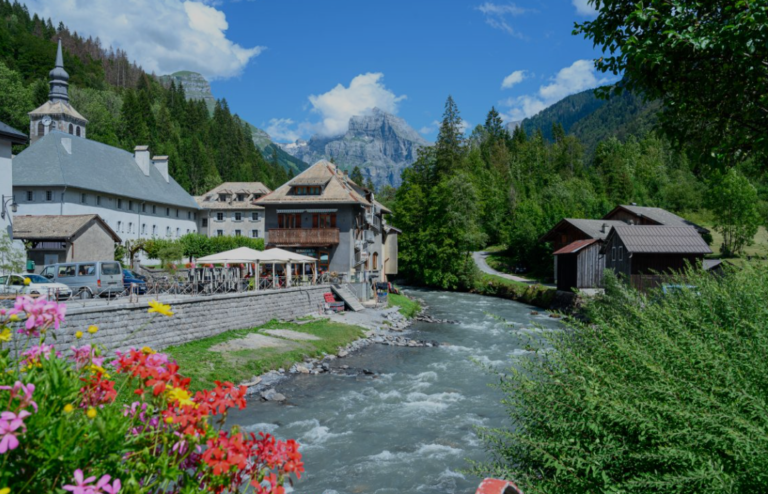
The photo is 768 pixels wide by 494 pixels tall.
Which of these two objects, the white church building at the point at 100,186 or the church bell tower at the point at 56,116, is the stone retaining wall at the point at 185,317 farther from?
the church bell tower at the point at 56,116

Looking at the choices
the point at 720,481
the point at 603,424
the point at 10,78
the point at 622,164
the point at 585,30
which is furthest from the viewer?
the point at 622,164

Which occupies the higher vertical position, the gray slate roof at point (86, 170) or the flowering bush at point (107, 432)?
the gray slate roof at point (86, 170)

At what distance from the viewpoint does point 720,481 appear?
345 cm

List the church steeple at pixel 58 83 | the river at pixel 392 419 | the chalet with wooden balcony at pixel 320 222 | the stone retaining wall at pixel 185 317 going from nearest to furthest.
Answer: the river at pixel 392 419, the stone retaining wall at pixel 185 317, the chalet with wooden balcony at pixel 320 222, the church steeple at pixel 58 83

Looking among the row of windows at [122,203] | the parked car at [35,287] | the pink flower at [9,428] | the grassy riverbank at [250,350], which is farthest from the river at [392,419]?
the row of windows at [122,203]

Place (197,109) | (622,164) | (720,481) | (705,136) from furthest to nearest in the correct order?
1. (197,109)
2. (622,164)
3. (705,136)
4. (720,481)

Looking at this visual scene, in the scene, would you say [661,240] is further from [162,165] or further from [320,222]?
[162,165]

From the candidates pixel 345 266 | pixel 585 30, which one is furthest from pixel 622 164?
pixel 585 30

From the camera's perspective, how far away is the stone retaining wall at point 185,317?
17609mm

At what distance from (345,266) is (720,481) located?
39.7 metres

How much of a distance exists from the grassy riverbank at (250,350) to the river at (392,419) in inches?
67.8

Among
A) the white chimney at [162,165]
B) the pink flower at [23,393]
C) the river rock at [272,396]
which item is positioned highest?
the white chimney at [162,165]

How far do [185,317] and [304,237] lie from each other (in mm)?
20737

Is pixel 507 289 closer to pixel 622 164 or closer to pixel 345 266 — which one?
pixel 345 266
